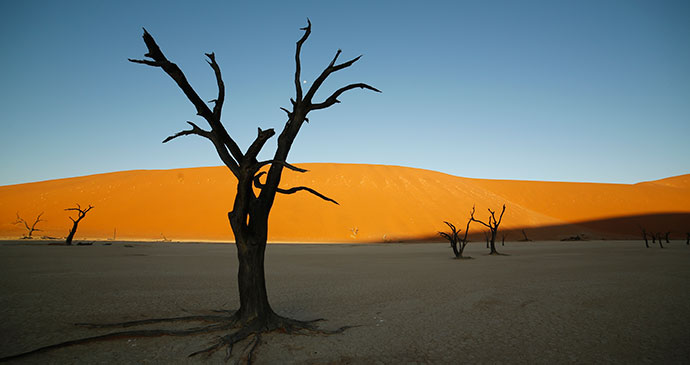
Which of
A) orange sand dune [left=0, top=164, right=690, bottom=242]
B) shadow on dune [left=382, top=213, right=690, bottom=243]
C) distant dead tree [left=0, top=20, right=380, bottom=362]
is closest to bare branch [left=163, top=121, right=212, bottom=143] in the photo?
distant dead tree [left=0, top=20, right=380, bottom=362]

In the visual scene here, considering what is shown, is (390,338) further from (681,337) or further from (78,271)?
(78,271)

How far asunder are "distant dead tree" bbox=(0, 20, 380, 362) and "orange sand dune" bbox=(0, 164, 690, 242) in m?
39.7

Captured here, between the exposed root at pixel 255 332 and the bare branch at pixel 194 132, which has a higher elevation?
the bare branch at pixel 194 132

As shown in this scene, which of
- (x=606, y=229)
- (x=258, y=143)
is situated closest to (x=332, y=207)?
(x=606, y=229)

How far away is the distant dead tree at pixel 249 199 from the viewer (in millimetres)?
4711

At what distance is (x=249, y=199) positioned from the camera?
4.89 metres

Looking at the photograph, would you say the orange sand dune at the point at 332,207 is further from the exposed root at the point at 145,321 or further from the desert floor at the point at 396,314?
the exposed root at the point at 145,321

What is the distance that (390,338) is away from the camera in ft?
16.2

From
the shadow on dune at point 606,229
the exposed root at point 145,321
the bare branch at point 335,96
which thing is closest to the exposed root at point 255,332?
the exposed root at point 145,321

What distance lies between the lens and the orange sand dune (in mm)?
47656

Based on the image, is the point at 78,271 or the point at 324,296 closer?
the point at 324,296

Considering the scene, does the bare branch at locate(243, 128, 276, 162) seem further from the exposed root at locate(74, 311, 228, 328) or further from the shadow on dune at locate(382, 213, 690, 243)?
the shadow on dune at locate(382, 213, 690, 243)

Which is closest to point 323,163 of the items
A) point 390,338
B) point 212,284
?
point 212,284

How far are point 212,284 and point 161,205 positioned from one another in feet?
164
